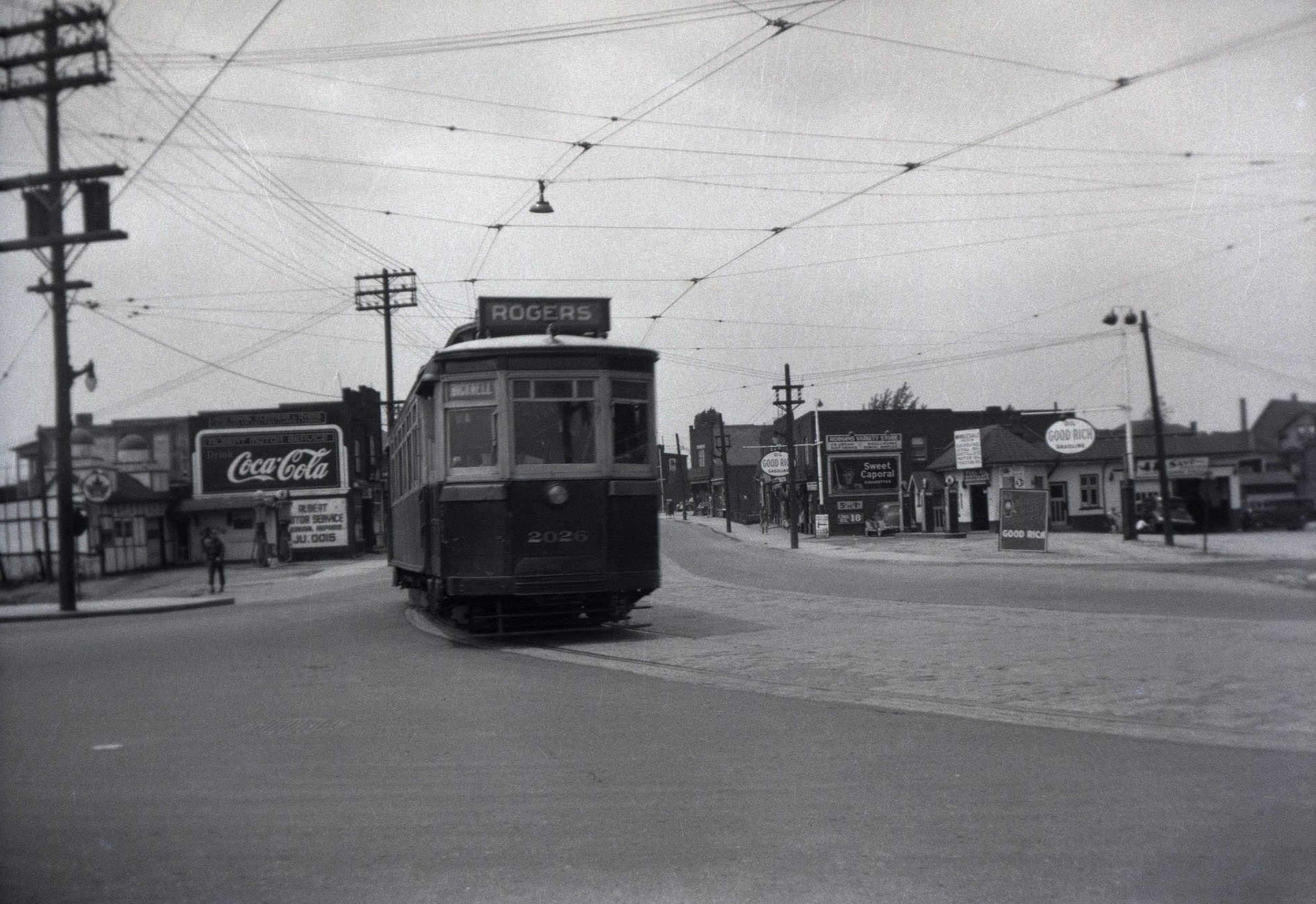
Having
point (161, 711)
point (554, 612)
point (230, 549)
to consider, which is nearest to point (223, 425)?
point (230, 549)

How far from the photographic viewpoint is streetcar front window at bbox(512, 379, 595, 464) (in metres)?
12.1

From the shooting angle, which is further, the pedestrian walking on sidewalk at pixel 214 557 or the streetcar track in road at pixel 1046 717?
the pedestrian walking on sidewalk at pixel 214 557

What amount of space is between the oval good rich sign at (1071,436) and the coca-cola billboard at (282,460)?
116 feet

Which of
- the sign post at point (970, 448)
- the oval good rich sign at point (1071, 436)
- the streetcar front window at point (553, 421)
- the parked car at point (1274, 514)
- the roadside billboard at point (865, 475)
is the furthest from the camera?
the roadside billboard at point (865, 475)

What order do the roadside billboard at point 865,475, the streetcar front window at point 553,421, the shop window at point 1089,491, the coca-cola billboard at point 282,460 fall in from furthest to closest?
1. the roadside billboard at point 865,475
2. the coca-cola billboard at point 282,460
3. the streetcar front window at point 553,421
4. the shop window at point 1089,491

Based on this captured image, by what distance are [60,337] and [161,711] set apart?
336 centimetres

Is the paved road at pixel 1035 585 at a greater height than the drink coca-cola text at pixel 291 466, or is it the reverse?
the drink coca-cola text at pixel 291 466

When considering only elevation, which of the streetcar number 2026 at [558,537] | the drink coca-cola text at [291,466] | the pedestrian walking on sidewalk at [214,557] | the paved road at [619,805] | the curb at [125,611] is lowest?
the curb at [125,611]

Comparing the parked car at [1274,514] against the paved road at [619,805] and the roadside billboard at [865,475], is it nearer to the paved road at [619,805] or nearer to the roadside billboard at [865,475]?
the paved road at [619,805]

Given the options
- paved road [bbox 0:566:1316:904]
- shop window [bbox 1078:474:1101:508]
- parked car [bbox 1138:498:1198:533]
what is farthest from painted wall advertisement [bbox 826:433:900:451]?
paved road [bbox 0:566:1316:904]

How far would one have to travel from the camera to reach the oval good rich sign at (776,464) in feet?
158

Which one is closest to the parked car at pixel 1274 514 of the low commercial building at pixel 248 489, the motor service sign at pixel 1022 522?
the motor service sign at pixel 1022 522

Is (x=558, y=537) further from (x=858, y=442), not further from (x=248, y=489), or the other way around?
(x=858, y=442)

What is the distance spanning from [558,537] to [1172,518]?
6.53m
